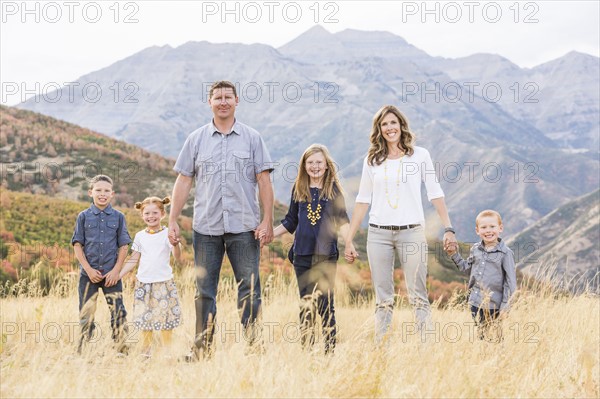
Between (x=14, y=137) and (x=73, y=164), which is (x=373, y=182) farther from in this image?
(x=14, y=137)

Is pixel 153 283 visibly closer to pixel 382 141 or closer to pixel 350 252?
pixel 350 252

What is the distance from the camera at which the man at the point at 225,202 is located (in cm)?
513

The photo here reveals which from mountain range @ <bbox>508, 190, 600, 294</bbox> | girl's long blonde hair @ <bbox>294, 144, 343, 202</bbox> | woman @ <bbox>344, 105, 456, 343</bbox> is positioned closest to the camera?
woman @ <bbox>344, 105, 456, 343</bbox>

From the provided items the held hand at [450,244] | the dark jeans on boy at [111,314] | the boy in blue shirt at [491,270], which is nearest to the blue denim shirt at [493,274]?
the boy in blue shirt at [491,270]

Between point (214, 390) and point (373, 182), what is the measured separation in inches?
93.3

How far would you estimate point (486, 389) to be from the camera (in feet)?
12.9

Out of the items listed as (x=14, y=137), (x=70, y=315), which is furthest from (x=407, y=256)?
(x=14, y=137)

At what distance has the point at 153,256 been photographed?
→ 18.4ft

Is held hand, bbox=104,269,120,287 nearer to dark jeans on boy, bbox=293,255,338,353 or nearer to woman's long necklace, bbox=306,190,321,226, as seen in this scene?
dark jeans on boy, bbox=293,255,338,353

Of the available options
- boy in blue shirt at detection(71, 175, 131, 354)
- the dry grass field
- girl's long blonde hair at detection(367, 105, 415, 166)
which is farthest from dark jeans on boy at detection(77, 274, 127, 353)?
girl's long blonde hair at detection(367, 105, 415, 166)

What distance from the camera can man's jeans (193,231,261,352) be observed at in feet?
16.8

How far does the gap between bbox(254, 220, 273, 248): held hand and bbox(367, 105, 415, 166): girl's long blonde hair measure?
1.02m

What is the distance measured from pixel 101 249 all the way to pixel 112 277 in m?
0.28

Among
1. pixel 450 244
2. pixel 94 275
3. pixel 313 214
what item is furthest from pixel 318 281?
pixel 94 275
